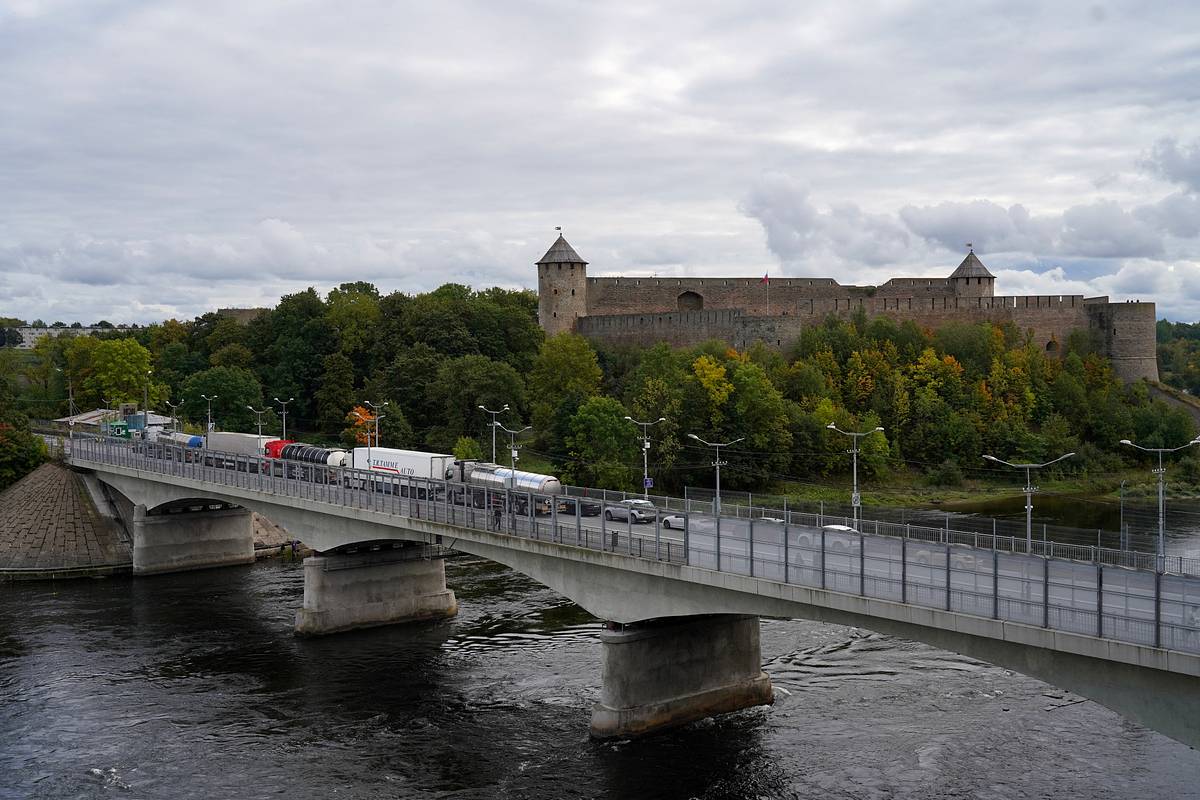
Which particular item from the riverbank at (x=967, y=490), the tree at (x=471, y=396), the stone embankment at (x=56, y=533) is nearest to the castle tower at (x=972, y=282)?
the riverbank at (x=967, y=490)

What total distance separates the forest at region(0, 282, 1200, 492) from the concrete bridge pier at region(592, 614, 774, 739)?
4060 cm

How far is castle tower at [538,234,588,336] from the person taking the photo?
108438mm

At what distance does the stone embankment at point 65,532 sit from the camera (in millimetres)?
61719

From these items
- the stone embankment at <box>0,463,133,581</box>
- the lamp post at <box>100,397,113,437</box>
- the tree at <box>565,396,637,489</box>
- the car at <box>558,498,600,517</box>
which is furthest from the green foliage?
the car at <box>558,498,600,517</box>

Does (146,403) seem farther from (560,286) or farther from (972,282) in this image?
(972,282)

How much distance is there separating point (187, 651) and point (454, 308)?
6222 cm

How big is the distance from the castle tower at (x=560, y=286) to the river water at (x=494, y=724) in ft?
199

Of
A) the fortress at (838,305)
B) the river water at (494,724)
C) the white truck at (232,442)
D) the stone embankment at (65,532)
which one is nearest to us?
the river water at (494,724)

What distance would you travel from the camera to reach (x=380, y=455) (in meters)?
56.2

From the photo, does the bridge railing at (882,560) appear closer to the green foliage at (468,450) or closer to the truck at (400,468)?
the truck at (400,468)

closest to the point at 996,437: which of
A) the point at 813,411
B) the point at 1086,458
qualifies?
the point at 1086,458

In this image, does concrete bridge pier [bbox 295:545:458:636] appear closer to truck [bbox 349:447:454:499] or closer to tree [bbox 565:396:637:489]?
truck [bbox 349:447:454:499]

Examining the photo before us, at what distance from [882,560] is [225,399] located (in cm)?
8097

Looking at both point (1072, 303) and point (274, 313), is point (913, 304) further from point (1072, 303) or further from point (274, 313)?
point (274, 313)
